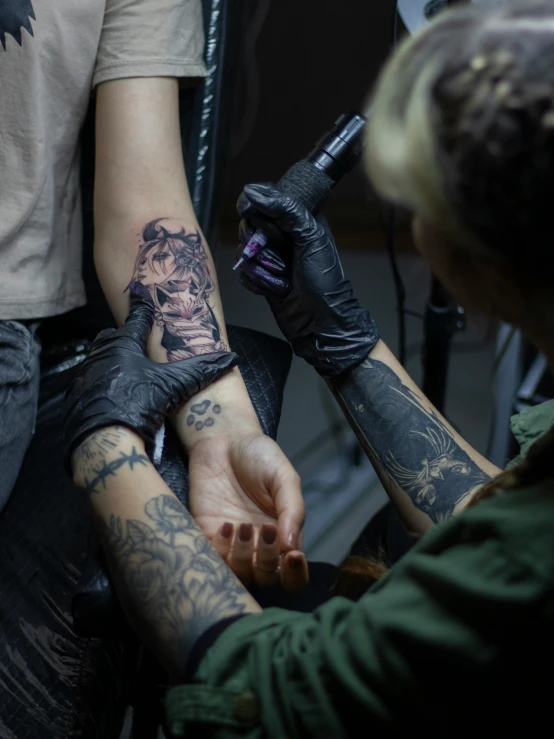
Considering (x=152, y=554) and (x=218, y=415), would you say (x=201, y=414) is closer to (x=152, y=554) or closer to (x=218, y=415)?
(x=218, y=415)

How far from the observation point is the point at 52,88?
3.51ft

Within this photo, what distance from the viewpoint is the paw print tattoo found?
0.97 metres

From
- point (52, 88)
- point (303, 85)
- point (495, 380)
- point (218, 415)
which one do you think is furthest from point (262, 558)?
point (303, 85)

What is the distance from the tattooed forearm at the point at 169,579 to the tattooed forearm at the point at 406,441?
319 mm

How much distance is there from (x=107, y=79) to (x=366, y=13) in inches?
41.4

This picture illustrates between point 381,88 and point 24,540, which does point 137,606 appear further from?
point 381,88

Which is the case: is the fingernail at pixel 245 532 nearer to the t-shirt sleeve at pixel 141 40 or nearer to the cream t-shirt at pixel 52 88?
the cream t-shirt at pixel 52 88

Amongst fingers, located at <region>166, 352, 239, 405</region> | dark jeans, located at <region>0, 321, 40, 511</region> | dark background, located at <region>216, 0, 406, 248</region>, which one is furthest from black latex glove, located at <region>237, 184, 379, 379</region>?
dark background, located at <region>216, 0, 406, 248</region>

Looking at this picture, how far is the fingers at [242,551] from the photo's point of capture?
0.78 m

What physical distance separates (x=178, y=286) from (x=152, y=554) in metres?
0.47

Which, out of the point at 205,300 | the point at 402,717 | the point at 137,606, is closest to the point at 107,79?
the point at 205,300

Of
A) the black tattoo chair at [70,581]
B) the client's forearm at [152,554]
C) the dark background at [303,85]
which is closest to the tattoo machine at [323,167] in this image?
the black tattoo chair at [70,581]

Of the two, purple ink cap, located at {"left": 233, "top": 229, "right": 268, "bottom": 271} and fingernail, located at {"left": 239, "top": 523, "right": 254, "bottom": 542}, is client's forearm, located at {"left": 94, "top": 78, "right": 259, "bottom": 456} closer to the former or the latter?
purple ink cap, located at {"left": 233, "top": 229, "right": 268, "bottom": 271}

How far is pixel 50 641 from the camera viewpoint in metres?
0.82
